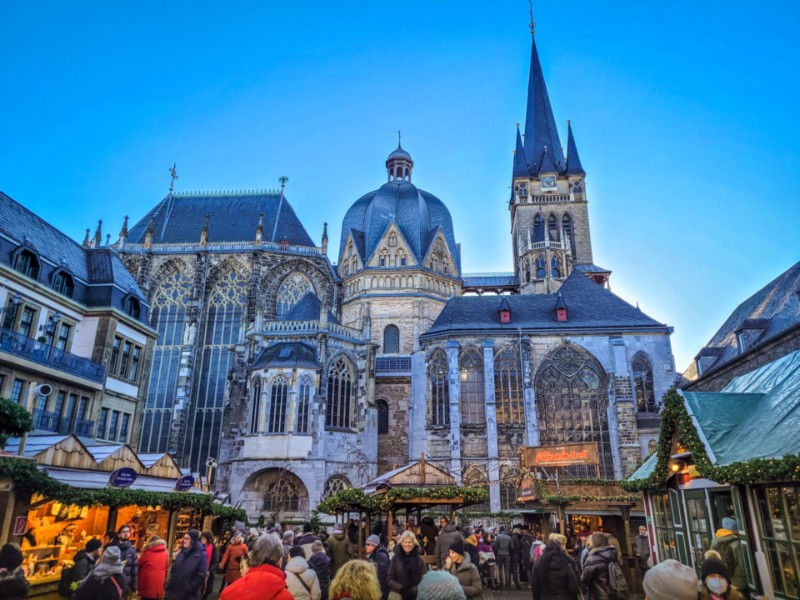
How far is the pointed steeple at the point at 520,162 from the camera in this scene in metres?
56.5

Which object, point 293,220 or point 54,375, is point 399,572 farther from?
point 293,220

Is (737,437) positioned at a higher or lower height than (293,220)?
lower

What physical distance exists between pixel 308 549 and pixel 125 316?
54.4 ft

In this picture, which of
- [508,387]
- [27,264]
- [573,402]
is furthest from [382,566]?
[573,402]

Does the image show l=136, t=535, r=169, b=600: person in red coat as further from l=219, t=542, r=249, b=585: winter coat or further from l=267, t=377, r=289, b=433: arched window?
l=267, t=377, r=289, b=433: arched window

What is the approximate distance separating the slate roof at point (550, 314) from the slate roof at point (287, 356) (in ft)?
24.7

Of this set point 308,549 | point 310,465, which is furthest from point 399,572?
point 310,465

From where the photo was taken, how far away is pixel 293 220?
44.5 meters

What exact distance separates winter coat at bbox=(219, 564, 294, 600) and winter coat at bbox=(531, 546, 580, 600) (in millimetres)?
3601

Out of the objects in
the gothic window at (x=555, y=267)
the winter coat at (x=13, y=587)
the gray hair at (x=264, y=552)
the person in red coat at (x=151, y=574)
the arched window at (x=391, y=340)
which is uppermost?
the gothic window at (x=555, y=267)

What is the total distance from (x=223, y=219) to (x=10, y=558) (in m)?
40.3

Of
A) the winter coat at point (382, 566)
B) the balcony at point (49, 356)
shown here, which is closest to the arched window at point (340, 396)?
the balcony at point (49, 356)

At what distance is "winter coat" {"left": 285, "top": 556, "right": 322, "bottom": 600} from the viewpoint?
577cm

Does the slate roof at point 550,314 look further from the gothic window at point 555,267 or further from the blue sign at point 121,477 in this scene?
the blue sign at point 121,477
